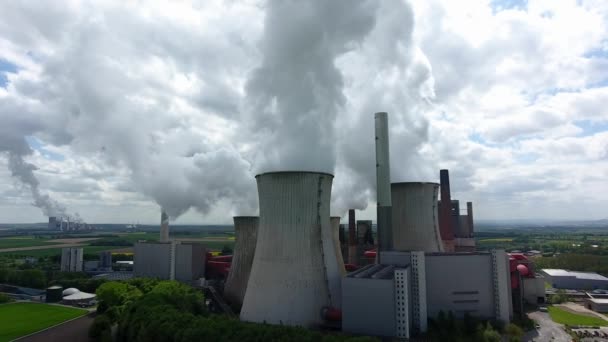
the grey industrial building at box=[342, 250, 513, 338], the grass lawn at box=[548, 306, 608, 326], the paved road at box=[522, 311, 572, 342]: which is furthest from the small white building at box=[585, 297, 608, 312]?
the grey industrial building at box=[342, 250, 513, 338]

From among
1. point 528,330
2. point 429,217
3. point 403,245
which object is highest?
point 429,217

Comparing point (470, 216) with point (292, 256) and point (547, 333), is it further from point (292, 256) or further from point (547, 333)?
point (292, 256)

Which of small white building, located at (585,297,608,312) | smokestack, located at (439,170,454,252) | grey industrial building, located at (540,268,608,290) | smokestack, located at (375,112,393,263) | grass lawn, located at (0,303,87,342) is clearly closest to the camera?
grass lawn, located at (0,303,87,342)

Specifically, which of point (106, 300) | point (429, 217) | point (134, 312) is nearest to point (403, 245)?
point (429, 217)

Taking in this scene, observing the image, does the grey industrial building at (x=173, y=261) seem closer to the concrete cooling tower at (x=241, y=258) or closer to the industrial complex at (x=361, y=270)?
the industrial complex at (x=361, y=270)

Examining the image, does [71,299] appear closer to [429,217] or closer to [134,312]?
[134,312]

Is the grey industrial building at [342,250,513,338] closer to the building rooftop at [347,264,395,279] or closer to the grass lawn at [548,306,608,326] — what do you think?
the building rooftop at [347,264,395,279]

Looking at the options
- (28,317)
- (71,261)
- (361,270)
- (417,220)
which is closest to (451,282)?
(417,220)
